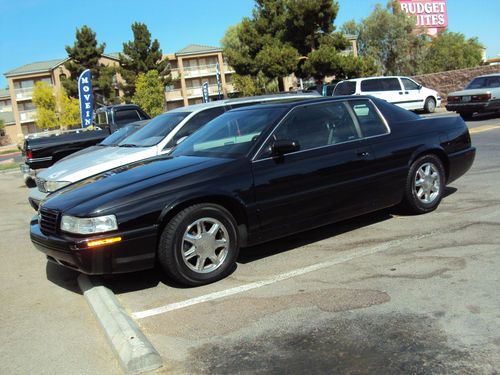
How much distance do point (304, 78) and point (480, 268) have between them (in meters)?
30.6

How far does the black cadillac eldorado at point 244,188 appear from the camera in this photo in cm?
440

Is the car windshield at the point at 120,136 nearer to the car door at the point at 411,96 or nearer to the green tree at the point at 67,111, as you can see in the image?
the car door at the point at 411,96

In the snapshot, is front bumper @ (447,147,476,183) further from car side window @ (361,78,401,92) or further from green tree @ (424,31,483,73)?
green tree @ (424,31,483,73)

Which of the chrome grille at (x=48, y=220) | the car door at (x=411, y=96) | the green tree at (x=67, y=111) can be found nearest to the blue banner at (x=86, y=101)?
the car door at (x=411, y=96)

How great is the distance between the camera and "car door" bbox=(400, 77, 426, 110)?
920 inches

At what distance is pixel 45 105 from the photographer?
5347 cm

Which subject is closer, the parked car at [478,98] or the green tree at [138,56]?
the parked car at [478,98]

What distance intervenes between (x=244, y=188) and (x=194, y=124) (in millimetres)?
3707

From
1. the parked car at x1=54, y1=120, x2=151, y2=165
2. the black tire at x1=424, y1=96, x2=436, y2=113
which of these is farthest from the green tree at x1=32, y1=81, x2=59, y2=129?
the parked car at x1=54, y1=120, x2=151, y2=165

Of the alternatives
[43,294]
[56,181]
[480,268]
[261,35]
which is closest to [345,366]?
[480,268]

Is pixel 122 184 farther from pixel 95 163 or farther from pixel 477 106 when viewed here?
pixel 477 106

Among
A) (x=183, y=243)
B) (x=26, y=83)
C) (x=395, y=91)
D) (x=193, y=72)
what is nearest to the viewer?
(x=183, y=243)

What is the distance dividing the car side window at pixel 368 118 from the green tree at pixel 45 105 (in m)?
52.3

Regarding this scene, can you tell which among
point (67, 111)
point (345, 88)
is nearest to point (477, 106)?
point (345, 88)
